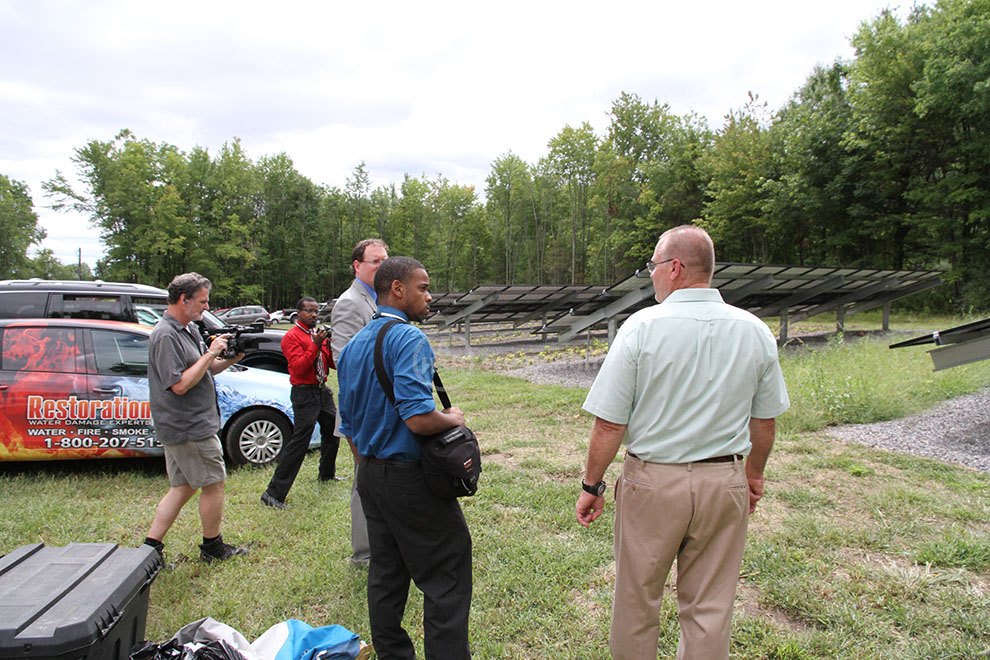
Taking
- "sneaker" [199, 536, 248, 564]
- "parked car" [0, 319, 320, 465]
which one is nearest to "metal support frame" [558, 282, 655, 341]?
"parked car" [0, 319, 320, 465]

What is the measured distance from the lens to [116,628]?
6.75 ft

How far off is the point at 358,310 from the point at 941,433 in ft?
23.4

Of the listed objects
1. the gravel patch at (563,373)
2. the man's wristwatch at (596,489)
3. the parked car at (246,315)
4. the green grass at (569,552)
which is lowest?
the green grass at (569,552)

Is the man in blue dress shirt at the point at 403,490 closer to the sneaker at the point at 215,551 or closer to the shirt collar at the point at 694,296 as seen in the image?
the shirt collar at the point at 694,296

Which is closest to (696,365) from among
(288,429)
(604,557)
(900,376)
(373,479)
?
(373,479)

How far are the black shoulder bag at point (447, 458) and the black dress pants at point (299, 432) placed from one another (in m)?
2.91

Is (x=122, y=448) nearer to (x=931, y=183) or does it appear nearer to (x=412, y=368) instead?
(x=412, y=368)

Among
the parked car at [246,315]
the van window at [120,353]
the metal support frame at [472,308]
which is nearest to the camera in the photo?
the van window at [120,353]

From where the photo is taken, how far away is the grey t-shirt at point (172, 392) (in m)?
3.44

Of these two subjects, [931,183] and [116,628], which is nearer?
[116,628]

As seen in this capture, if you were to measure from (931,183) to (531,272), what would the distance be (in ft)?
123

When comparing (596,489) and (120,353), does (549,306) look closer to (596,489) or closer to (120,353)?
(120,353)

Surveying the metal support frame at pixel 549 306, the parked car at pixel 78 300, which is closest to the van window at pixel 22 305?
the parked car at pixel 78 300

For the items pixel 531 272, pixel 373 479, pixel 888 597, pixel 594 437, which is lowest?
pixel 888 597
